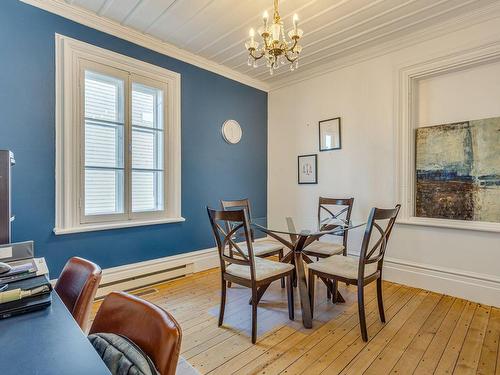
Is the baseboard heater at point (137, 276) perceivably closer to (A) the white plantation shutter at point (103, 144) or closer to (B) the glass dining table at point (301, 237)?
(A) the white plantation shutter at point (103, 144)

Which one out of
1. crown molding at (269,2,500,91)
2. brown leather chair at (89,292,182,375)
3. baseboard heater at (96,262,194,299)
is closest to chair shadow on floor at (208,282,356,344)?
baseboard heater at (96,262,194,299)

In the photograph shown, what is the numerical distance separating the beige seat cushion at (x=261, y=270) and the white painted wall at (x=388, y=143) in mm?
735

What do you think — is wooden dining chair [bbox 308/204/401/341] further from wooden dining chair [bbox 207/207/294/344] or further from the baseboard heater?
the baseboard heater

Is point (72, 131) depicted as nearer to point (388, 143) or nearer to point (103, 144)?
point (103, 144)

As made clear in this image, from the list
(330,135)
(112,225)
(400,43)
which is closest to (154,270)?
(112,225)

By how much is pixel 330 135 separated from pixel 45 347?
351cm

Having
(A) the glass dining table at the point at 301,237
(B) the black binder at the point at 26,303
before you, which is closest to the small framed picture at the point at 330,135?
(A) the glass dining table at the point at 301,237

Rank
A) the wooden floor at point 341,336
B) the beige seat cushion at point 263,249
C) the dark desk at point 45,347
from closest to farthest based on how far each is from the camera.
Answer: the dark desk at point 45,347 < the wooden floor at point 341,336 < the beige seat cushion at point 263,249

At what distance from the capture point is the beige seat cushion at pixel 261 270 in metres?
2.06

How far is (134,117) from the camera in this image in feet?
9.61

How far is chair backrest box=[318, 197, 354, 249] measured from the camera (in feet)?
10.0

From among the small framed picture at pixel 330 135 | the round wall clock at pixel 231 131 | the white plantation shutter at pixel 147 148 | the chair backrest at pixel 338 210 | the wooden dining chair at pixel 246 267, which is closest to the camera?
the wooden dining chair at pixel 246 267

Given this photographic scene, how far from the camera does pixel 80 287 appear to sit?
110 centimetres

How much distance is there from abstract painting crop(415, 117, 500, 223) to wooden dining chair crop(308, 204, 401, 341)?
1.08 m
